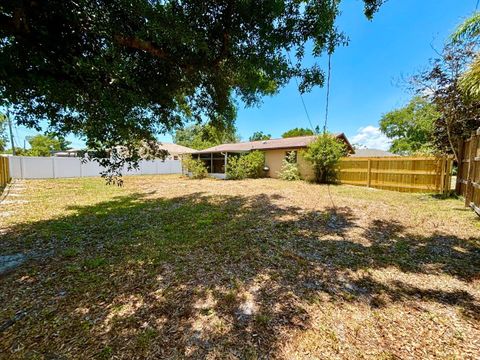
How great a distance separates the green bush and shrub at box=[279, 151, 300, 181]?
205 cm

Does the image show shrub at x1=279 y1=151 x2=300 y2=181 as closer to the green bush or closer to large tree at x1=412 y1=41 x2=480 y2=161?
the green bush

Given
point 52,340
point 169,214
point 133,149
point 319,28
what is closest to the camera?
point 52,340

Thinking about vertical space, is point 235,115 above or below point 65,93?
above

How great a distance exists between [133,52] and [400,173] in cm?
1111

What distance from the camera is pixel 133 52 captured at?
4.50m

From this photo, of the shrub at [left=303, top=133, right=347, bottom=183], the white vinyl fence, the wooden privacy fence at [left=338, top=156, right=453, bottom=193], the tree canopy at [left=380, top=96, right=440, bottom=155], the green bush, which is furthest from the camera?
the tree canopy at [left=380, top=96, right=440, bottom=155]

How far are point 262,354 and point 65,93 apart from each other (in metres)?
3.95

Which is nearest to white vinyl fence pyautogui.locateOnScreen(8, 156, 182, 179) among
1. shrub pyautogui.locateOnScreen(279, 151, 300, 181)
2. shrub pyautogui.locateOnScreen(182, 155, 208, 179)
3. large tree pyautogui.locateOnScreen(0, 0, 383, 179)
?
shrub pyautogui.locateOnScreen(182, 155, 208, 179)

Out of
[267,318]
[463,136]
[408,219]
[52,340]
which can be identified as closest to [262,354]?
[267,318]

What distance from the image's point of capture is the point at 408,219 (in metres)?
6.00

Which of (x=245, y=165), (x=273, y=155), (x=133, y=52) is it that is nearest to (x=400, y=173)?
(x=273, y=155)

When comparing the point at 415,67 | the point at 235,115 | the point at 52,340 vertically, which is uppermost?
the point at 415,67

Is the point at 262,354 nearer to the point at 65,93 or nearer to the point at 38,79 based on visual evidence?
the point at 65,93

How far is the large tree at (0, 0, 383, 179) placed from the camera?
130 inches
